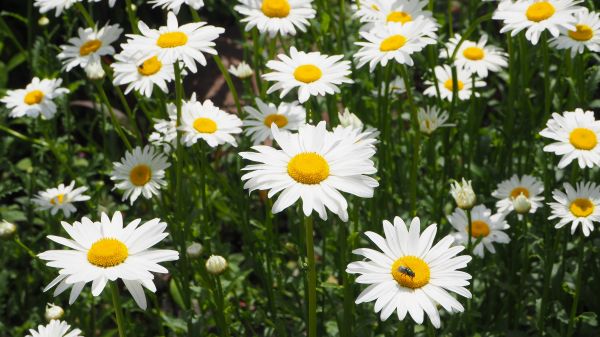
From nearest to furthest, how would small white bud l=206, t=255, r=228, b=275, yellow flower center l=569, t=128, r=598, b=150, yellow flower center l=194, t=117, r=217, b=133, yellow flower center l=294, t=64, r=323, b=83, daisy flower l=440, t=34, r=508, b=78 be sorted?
1. small white bud l=206, t=255, r=228, b=275
2. yellow flower center l=569, t=128, r=598, b=150
3. yellow flower center l=294, t=64, r=323, b=83
4. yellow flower center l=194, t=117, r=217, b=133
5. daisy flower l=440, t=34, r=508, b=78

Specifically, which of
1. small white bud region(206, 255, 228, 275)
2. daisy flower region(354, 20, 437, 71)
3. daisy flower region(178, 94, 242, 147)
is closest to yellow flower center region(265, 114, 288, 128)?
daisy flower region(178, 94, 242, 147)

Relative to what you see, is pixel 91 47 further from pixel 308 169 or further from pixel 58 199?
pixel 308 169

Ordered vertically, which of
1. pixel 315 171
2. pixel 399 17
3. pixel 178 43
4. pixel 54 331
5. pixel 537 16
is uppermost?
pixel 399 17

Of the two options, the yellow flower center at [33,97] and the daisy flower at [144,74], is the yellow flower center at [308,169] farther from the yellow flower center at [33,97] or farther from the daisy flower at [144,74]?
the yellow flower center at [33,97]

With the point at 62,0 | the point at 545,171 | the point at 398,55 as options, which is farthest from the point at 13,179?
the point at 545,171

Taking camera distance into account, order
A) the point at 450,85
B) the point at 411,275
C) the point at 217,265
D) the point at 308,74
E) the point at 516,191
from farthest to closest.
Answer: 1. the point at 450,85
2. the point at 516,191
3. the point at 308,74
4. the point at 217,265
5. the point at 411,275

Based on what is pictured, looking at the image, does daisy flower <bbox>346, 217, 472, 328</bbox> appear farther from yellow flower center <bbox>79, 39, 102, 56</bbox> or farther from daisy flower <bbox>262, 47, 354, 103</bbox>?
yellow flower center <bbox>79, 39, 102, 56</bbox>

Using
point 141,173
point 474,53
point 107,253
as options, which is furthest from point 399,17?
point 107,253

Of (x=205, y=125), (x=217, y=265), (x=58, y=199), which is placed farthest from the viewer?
(x=58, y=199)
